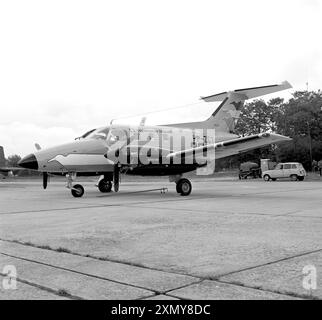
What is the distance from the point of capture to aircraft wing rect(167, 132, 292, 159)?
15664 mm

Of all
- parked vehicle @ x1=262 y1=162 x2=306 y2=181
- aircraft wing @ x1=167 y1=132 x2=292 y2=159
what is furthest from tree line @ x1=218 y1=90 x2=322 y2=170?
aircraft wing @ x1=167 y1=132 x2=292 y2=159

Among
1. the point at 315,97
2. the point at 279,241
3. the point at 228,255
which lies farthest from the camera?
the point at 315,97

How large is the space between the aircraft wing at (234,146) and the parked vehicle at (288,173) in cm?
2140

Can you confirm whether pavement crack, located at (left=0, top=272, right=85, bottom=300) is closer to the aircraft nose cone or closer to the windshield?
the aircraft nose cone

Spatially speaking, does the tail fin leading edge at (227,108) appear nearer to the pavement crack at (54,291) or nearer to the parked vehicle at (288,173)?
the pavement crack at (54,291)

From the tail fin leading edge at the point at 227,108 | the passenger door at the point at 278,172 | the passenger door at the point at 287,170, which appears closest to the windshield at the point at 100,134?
the tail fin leading edge at the point at 227,108

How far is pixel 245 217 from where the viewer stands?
9.22 m

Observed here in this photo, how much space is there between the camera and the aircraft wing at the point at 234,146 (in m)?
15.7

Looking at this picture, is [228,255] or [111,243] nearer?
[228,255]

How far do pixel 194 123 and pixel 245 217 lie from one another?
1089 cm

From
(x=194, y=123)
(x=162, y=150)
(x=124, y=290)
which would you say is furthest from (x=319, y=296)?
(x=194, y=123)

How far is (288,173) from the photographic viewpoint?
3759 centimetres

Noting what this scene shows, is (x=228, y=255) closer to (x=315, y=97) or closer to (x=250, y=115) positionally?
(x=315, y=97)

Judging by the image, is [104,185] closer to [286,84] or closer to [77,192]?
[77,192]
